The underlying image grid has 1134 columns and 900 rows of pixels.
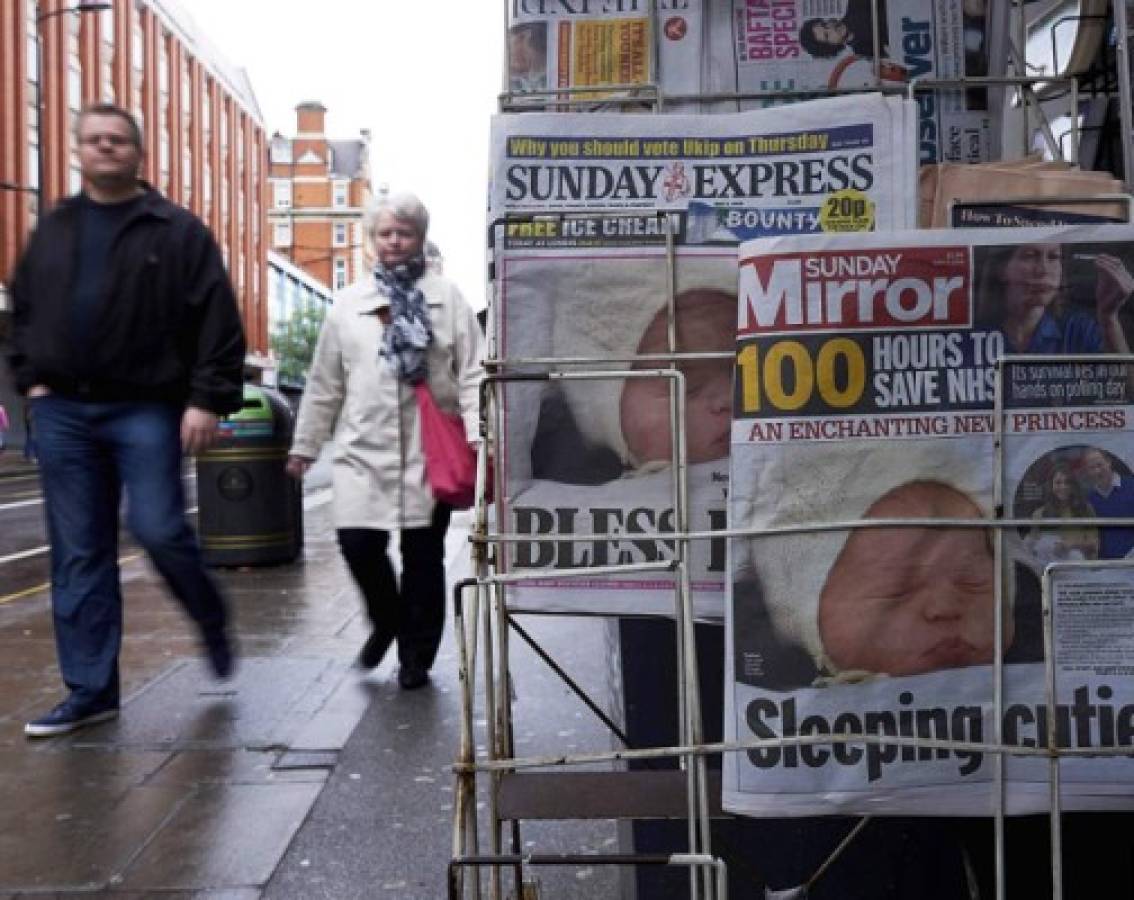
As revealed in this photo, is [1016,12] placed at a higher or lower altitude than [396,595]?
higher

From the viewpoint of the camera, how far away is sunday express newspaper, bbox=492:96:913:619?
210 centimetres

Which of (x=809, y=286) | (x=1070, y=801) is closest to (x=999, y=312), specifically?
(x=809, y=286)

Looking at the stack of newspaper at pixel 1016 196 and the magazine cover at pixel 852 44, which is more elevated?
the magazine cover at pixel 852 44

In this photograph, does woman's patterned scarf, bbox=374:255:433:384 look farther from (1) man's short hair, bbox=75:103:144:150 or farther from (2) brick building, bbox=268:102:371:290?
(2) brick building, bbox=268:102:371:290

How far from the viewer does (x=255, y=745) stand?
4.32m

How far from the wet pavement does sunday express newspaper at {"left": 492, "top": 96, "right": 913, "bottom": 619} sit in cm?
120

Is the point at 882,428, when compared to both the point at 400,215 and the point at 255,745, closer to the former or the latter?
the point at 255,745

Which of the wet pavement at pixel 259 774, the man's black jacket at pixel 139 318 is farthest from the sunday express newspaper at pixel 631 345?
the man's black jacket at pixel 139 318

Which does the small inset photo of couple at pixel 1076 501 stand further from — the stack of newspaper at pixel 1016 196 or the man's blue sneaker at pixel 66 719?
the man's blue sneaker at pixel 66 719

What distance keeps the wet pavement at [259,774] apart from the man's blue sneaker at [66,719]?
0.04 meters

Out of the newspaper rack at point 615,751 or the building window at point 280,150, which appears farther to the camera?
the building window at point 280,150

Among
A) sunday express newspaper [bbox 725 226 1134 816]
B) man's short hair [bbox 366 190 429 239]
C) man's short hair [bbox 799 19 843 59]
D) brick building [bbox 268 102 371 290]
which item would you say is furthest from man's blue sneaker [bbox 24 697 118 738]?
brick building [bbox 268 102 371 290]

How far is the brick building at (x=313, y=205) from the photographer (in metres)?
116

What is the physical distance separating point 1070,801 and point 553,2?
195cm
